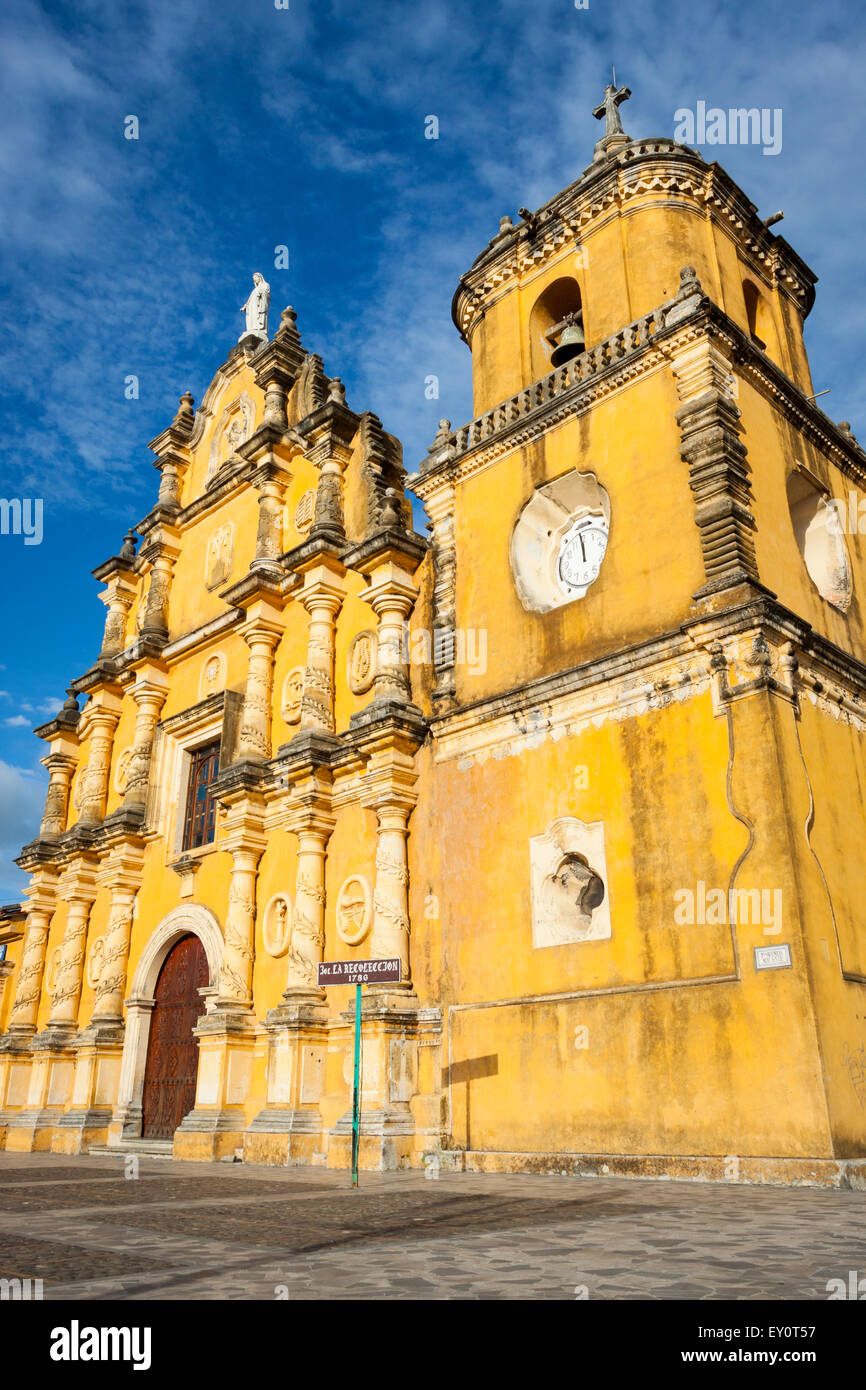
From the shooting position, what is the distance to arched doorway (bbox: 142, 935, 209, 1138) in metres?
16.1

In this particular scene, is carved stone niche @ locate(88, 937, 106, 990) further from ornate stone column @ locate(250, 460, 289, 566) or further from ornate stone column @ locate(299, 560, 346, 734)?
ornate stone column @ locate(250, 460, 289, 566)

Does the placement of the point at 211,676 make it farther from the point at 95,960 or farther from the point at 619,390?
the point at 619,390

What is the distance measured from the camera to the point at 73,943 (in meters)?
19.6

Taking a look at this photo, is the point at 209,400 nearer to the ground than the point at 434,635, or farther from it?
farther from it

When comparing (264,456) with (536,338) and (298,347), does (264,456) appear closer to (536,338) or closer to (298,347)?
(298,347)

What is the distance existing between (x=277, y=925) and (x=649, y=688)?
6.96 metres

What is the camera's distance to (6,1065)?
19344 mm

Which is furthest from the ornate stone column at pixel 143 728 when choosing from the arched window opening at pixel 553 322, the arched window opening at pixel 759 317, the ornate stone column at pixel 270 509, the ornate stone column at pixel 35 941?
the arched window opening at pixel 759 317

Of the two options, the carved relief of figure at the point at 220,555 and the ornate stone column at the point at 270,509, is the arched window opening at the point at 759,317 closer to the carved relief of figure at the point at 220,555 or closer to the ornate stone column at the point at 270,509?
the ornate stone column at the point at 270,509

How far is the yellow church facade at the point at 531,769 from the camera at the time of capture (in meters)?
9.64

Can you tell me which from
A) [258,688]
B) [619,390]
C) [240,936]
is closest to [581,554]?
[619,390]

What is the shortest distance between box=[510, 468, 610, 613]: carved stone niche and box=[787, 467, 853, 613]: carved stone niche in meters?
2.79
